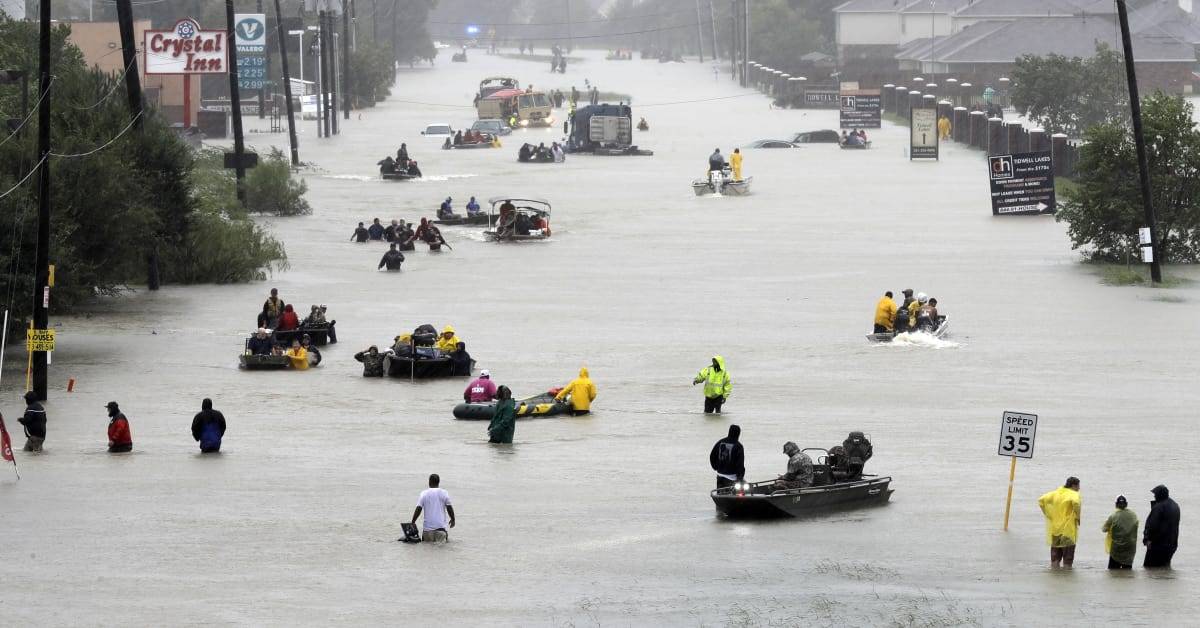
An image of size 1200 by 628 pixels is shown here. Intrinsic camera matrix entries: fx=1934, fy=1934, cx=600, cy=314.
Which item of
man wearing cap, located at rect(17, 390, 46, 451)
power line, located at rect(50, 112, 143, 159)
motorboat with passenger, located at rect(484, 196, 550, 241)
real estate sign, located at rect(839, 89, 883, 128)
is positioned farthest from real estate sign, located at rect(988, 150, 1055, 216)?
man wearing cap, located at rect(17, 390, 46, 451)

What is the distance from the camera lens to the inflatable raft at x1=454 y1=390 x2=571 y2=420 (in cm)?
3016

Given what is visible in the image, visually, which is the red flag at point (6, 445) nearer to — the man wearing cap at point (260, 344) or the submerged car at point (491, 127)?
the man wearing cap at point (260, 344)

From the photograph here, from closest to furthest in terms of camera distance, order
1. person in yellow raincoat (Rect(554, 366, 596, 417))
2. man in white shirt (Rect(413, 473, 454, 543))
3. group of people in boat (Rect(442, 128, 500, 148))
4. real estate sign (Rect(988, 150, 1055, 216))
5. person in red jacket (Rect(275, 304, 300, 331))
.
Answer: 1. man in white shirt (Rect(413, 473, 454, 543))
2. person in yellow raincoat (Rect(554, 366, 596, 417))
3. person in red jacket (Rect(275, 304, 300, 331))
4. real estate sign (Rect(988, 150, 1055, 216))
5. group of people in boat (Rect(442, 128, 500, 148))

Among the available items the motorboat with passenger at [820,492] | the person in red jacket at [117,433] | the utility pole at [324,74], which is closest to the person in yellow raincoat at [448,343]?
the person in red jacket at [117,433]

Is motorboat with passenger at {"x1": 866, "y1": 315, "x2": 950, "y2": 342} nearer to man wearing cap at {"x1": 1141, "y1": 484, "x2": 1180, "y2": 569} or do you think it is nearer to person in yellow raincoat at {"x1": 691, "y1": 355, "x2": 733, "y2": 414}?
person in yellow raincoat at {"x1": 691, "y1": 355, "x2": 733, "y2": 414}

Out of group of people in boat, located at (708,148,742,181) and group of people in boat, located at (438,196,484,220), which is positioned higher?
group of people in boat, located at (708,148,742,181)

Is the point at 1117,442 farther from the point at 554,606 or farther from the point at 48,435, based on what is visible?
the point at 48,435

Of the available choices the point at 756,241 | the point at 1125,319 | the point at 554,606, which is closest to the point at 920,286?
the point at 1125,319

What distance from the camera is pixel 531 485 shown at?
24609mm

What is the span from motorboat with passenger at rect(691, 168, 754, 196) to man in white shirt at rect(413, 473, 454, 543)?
55.4 metres

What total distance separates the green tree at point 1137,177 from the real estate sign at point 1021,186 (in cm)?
1358

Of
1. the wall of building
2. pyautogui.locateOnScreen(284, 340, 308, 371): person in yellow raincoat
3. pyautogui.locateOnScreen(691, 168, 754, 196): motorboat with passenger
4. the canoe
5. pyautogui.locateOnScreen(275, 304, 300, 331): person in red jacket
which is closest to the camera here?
A: the canoe

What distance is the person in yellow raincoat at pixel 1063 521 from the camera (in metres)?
Result: 19.9

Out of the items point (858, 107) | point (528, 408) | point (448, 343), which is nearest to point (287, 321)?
point (448, 343)
